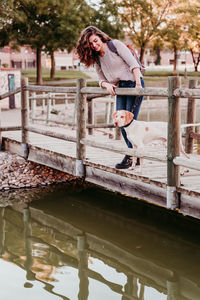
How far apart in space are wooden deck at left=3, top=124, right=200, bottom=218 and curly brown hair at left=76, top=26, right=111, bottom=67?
4.65 feet

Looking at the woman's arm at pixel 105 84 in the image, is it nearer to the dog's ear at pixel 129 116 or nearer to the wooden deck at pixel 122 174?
the dog's ear at pixel 129 116

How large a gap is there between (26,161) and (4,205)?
1608 millimetres

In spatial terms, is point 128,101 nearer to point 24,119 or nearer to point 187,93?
point 187,93

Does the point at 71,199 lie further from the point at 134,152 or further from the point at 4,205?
the point at 134,152

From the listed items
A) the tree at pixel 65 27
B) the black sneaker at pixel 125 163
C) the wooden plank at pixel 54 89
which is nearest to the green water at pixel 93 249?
the black sneaker at pixel 125 163

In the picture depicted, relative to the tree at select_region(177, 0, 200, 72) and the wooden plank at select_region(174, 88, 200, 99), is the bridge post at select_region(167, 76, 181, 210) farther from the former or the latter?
the tree at select_region(177, 0, 200, 72)

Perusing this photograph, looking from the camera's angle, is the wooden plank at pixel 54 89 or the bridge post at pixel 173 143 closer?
the bridge post at pixel 173 143

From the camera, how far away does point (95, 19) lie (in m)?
35.7

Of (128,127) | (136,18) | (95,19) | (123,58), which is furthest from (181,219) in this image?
(136,18)

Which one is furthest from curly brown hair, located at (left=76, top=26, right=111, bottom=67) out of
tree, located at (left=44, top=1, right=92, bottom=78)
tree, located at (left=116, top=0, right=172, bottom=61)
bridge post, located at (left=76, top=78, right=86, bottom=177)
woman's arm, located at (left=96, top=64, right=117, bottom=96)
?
tree, located at (left=116, top=0, right=172, bottom=61)

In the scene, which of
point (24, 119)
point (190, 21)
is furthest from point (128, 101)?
point (190, 21)

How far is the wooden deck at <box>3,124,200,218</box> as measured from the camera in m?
5.65

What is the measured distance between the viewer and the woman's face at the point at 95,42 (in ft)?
20.1

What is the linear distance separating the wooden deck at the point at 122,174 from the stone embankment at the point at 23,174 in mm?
456
